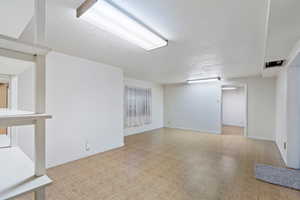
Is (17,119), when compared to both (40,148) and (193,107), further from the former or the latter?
(193,107)

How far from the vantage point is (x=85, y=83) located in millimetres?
3271

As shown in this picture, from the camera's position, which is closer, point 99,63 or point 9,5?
point 9,5

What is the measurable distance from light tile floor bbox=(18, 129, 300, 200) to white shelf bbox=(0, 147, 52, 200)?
1434 millimetres

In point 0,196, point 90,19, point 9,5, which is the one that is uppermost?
point 90,19

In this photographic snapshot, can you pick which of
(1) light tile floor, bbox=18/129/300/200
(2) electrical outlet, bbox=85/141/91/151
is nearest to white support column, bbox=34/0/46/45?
(1) light tile floor, bbox=18/129/300/200

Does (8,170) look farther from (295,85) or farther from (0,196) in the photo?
(295,85)

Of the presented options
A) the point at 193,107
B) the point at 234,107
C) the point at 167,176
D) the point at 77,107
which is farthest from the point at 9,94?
the point at 234,107

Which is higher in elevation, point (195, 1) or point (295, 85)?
point (195, 1)

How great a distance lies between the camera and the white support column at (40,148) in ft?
2.32

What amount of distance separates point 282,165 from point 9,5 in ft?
15.2

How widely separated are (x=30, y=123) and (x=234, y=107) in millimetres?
8902

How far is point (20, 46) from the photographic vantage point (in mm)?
652

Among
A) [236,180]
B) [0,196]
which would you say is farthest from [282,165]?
[0,196]

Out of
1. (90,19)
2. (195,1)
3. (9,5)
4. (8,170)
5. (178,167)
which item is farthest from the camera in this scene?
(178,167)
